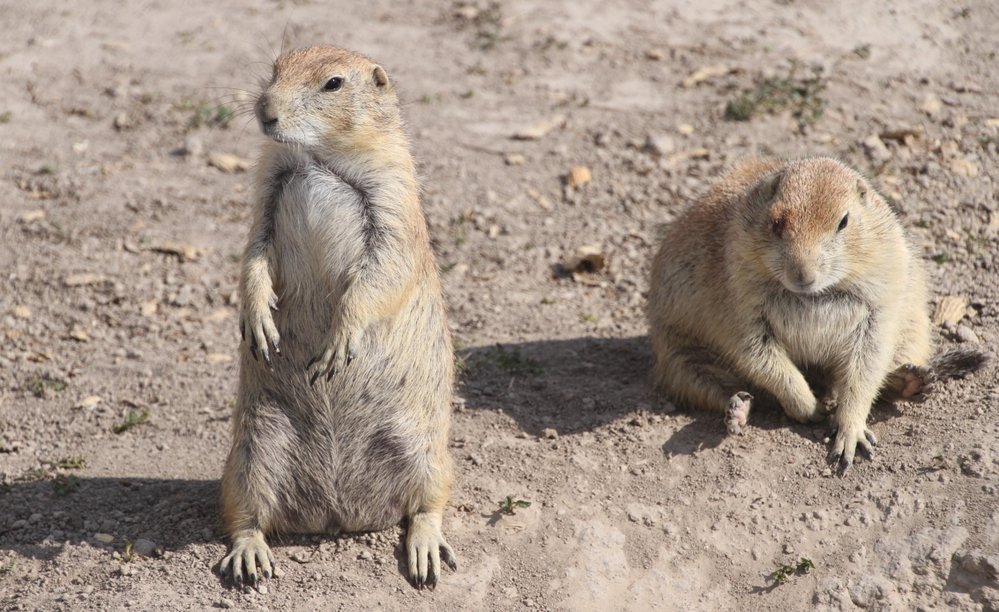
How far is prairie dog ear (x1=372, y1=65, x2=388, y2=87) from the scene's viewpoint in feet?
17.7

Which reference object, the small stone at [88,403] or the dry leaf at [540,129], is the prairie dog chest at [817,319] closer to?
the dry leaf at [540,129]

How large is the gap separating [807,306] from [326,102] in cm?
272

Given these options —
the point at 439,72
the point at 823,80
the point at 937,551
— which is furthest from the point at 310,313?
the point at 823,80

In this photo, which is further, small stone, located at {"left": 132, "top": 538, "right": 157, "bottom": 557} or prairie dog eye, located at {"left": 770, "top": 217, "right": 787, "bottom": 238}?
prairie dog eye, located at {"left": 770, "top": 217, "right": 787, "bottom": 238}

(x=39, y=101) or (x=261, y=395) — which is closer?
(x=261, y=395)

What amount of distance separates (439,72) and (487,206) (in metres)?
1.98

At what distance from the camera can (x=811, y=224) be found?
17.8 ft

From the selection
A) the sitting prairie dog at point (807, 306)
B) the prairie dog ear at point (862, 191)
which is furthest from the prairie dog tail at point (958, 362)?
the prairie dog ear at point (862, 191)

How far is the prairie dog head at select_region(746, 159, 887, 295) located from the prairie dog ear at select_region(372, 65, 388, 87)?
204 centimetres

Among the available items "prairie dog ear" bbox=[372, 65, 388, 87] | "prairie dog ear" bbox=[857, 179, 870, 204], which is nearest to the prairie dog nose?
"prairie dog ear" bbox=[372, 65, 388, 87]

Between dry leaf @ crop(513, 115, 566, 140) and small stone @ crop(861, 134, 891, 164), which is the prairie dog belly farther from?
small stone @ crop(861, 134, 891, 164)

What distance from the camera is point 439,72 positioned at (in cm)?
1004

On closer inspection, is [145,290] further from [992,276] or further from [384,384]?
[992,276]

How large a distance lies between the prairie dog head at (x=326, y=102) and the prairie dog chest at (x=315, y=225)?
0.19 meters
